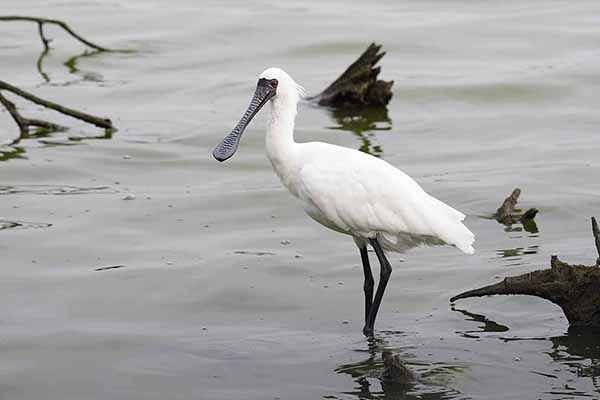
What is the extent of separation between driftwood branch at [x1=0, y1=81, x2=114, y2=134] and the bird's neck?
489 cm

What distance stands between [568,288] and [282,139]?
209 cm

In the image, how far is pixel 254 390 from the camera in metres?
7.69

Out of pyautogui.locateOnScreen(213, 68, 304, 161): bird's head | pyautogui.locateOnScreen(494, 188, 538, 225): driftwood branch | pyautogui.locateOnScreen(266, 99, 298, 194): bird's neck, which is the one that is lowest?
pyautogui.locateOnScreen(494, 188, 538, 225): driftwood branch

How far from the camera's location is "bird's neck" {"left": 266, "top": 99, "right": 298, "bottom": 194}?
8945 mm

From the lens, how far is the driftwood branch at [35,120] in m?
13.3

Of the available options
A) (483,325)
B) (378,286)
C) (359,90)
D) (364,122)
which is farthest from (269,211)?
(359,90)

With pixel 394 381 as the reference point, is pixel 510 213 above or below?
above

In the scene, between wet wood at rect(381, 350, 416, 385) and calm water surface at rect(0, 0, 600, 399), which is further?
calm water surface at rect(0, 0, 600, 399)

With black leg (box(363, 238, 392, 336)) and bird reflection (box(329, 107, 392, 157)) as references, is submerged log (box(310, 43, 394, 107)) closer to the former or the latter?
bird reflection (box(329, 107, 392, 157))

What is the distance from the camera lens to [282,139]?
8.97m

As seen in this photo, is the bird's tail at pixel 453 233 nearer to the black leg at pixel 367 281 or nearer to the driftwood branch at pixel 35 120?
the black leg at pixel 367 281

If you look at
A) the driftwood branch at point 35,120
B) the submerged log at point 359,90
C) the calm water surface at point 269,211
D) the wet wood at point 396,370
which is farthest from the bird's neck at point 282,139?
the submerged log at point 359,90

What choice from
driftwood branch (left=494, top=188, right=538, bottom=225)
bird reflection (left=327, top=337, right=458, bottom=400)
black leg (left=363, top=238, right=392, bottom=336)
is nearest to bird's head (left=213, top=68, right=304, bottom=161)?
black leg (left=363, top=238, right=392, bottom=336)

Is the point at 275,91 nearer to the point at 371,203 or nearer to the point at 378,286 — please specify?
the point at 371,203
